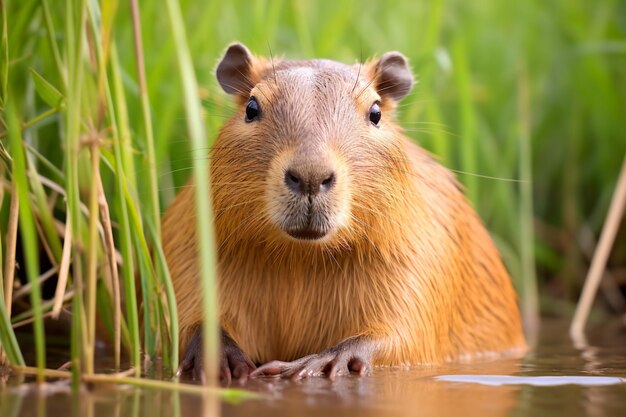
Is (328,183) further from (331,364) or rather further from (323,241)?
(331,364)

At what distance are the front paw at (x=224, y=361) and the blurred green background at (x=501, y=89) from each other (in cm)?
162

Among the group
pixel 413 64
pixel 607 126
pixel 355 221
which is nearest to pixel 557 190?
pixel 607 126

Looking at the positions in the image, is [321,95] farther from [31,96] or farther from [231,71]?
[31,96]

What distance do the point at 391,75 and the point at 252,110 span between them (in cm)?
77

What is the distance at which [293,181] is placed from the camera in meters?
3.37

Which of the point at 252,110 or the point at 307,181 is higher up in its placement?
the point at 252,110

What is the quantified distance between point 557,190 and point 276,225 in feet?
13.6

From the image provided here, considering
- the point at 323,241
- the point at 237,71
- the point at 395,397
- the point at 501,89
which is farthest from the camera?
the point at 501,89

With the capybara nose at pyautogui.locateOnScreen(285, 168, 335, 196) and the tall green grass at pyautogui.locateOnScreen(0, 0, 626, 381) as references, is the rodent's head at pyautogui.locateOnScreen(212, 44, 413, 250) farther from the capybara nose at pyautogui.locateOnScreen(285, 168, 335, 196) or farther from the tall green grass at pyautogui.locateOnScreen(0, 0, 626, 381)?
the tall green grass at pyautogui.locateOnScreen(0, 0, 626, 381)

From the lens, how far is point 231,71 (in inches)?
171

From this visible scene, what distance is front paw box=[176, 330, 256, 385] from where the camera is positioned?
11.6ft

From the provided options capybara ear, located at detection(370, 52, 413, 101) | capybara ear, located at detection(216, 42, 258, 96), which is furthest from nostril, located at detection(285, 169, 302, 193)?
capybara ear, located at detection(370, 52, 413, 101)

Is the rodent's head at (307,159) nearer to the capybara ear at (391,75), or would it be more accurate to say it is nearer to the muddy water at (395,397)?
the capybara ear at (391,75)

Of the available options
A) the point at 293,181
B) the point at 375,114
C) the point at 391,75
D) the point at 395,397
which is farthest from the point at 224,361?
the point at 391,75
